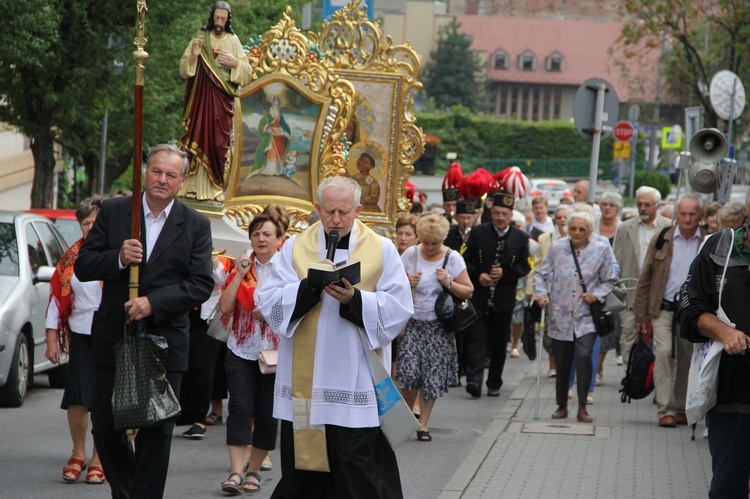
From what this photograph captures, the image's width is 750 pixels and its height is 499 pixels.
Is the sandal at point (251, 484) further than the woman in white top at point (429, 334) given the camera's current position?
No

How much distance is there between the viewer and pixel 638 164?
2933 inches

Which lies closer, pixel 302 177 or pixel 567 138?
pixel 302 177

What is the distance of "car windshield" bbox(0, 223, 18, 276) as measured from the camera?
11961 mm

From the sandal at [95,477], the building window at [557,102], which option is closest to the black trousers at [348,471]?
the sandal at [95,477]

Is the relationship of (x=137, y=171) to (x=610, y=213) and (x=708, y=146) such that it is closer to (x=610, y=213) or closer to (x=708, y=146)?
(x=708, y=146)

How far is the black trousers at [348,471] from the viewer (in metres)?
5.87

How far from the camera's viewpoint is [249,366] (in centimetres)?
858

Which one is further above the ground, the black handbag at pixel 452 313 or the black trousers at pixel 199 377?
the black handbag at pixel 452 313

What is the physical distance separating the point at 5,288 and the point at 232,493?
4.42m

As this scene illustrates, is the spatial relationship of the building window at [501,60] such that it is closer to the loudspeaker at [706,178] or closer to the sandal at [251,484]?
the loudspeaker at [706,178]

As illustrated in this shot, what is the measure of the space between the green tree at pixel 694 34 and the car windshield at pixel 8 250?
14491mm

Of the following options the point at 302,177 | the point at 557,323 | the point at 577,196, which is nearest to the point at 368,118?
the point at 302,177

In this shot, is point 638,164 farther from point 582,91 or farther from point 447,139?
point 582,91

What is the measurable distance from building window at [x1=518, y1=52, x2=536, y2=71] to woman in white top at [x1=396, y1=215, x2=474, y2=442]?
9612 centimetres
